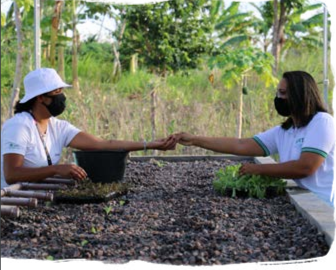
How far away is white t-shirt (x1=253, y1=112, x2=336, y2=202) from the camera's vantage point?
341 centimetres

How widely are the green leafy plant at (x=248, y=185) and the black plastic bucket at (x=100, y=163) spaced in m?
0.66

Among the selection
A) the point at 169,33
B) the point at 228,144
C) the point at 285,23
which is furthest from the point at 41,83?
the point at 285,23

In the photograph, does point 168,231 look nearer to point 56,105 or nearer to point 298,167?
point 298,167

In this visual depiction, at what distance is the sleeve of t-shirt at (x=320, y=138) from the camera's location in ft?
11.2

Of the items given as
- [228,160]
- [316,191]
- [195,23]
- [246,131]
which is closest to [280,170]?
[316,191]

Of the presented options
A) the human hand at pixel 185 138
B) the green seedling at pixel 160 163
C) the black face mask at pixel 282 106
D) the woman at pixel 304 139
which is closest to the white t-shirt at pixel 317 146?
the woman at pixel 304 139

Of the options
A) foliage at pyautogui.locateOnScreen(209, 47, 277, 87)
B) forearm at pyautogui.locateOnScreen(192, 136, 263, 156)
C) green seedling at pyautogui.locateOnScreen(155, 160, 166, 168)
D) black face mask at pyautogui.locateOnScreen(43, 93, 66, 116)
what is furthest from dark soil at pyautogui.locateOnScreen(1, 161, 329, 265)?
foliage at pyautogui.locateOnScreen(209, 47, 277, 87)

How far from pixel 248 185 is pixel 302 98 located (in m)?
0.63

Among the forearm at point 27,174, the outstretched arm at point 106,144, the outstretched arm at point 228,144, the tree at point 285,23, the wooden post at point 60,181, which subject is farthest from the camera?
the tree at point 285,23

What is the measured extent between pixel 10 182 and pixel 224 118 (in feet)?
16.9

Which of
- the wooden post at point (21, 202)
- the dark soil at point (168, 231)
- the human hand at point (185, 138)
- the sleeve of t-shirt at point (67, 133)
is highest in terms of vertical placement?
the sleeve of t-shirt at point (67, 133)

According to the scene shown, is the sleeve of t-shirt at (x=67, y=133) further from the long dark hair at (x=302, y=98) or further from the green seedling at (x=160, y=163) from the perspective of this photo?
the green seedling at (x=160, y=163)

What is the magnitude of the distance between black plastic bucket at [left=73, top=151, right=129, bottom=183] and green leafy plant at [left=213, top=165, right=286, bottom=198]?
656 mm

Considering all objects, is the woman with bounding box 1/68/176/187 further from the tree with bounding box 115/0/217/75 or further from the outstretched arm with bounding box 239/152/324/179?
the tree with bounding box 115/0/217/75
